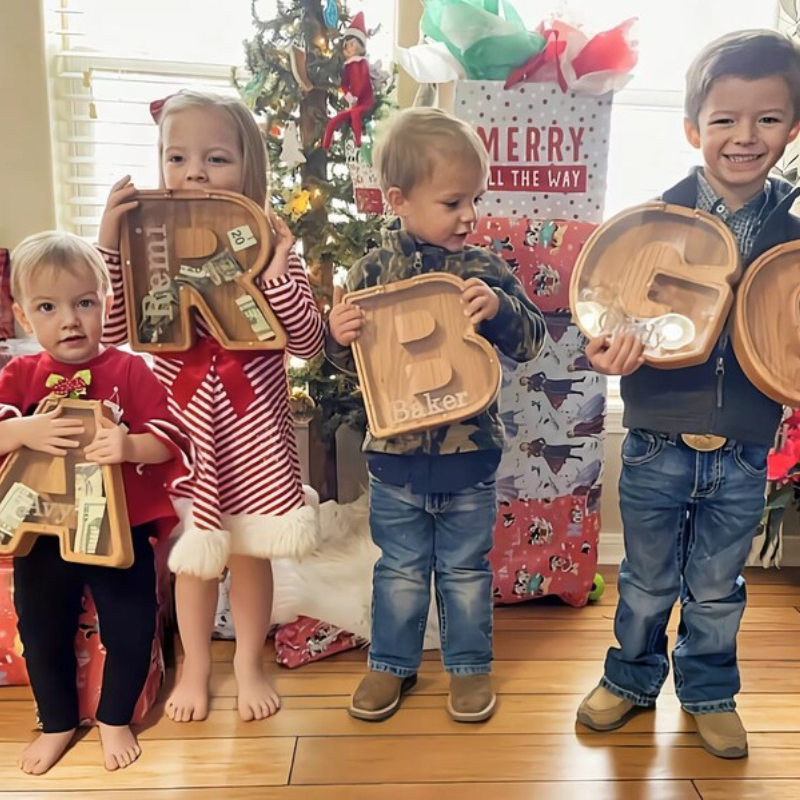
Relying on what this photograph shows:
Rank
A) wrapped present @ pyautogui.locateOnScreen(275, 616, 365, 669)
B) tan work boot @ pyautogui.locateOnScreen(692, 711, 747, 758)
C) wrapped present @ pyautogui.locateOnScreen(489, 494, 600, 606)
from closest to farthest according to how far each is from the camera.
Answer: tan work boot @ pyautogui.locateOnScreen(692, 711, 747, 758)
wrapped present @ pyautogui.locateOnScreen(275, 616, 365, 669)
wrapped present @ pyautogui.locateOnScreen(489, 494, 600, 606)

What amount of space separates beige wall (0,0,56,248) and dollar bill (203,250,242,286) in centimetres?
107

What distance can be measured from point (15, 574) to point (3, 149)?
1.31m

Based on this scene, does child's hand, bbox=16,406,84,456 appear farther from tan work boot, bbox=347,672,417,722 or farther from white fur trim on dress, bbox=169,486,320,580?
tan work boot, bbox=347,672,417,722

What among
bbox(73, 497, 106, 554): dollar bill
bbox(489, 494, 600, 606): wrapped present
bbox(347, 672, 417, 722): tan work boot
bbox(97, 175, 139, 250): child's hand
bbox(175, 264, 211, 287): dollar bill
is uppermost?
bbox(97, 175, 139, 250): child's hand

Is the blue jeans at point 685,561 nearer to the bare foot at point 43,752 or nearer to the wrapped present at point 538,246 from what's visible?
the wrapped present at point 538,246

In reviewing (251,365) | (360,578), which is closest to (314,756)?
(360,578)

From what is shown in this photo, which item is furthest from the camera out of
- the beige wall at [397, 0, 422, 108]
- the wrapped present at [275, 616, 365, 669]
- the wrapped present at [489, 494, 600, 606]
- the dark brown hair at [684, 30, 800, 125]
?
the beige wall at [397, 0, 422, 108]

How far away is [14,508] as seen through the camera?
4.92 ft

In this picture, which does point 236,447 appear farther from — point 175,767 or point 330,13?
point 330,13

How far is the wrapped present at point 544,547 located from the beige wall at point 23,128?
1.57 m

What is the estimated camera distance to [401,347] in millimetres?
1560

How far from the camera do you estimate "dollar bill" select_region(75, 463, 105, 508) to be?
4.92ft

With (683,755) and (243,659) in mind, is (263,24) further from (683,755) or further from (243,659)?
(683,755)

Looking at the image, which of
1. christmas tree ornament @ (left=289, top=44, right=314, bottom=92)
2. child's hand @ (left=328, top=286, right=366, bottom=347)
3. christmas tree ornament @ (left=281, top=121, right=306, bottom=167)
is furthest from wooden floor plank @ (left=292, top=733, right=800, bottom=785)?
christmas tree ornament @ (left=289, top=44, right=314, bottom=92)
